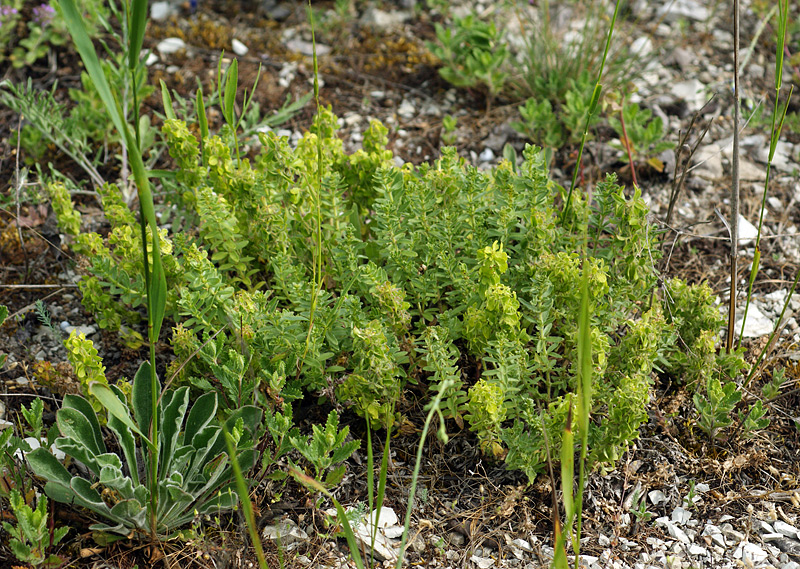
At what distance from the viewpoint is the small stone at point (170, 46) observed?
4656mm

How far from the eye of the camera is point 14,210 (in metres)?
3.70

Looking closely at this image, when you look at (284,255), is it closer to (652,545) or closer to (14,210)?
(652,545)

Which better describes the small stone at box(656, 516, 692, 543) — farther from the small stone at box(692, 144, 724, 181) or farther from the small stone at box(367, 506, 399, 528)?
the small stone at box(692, 144, 724, 181)

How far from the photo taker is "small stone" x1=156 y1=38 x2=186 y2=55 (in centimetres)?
466

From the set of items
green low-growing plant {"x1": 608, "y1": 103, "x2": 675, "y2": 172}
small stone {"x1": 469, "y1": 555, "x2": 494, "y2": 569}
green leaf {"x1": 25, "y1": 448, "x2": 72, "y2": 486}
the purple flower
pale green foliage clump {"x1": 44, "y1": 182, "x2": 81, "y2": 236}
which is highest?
the purple flower

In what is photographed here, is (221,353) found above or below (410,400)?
above

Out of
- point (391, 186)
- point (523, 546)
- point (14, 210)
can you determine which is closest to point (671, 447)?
point (523, 546)

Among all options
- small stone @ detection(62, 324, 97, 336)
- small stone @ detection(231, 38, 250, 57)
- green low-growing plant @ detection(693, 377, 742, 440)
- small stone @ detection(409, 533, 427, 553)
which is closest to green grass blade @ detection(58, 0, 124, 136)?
small stone @ detection(409, 533, 427, 553)

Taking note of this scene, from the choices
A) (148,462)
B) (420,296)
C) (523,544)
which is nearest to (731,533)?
(523,544)

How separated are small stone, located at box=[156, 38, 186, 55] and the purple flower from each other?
2.04 ft

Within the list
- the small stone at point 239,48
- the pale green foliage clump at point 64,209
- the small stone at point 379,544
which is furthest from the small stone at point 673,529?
the small stone at point 239,48

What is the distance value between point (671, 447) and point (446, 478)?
82cm

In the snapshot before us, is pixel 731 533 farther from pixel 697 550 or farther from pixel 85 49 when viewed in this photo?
pixel 85 49

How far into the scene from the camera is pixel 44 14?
14.5ft
